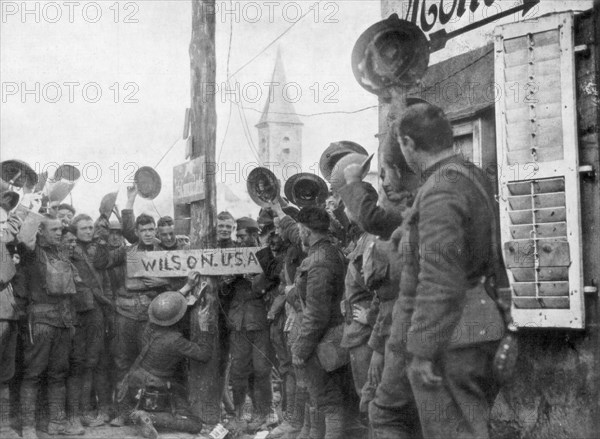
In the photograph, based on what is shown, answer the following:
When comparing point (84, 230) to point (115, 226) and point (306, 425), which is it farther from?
point (306, 425)

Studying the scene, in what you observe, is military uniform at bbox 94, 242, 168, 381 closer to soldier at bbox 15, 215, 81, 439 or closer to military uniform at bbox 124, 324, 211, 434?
military uniform at bbox 124, 324, 211, 434

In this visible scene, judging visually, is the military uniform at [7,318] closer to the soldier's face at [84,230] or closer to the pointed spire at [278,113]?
the soldier's face at [84,230]

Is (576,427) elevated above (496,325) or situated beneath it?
situated beneath

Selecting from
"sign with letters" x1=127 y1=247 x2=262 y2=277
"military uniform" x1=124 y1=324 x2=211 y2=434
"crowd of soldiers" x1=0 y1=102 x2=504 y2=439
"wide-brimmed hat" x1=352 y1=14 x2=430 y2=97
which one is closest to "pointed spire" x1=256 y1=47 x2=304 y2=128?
"crowd of soldiers" x1=0 y1=102 x2=504 y2=439

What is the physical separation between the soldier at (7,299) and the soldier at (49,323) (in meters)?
0.18

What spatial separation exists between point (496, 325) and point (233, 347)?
428cm

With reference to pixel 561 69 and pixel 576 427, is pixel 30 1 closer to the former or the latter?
pixel 561 69

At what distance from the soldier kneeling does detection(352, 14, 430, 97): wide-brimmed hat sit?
10.8ft

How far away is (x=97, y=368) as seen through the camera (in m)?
7.77

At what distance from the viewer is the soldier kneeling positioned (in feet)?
23.3

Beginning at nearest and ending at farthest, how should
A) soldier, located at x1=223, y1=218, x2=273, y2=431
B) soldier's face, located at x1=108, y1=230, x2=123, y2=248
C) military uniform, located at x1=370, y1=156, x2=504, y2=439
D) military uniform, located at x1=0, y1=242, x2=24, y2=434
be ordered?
military uniform, located at x1=370, y1=156, x2=504, y2=439, military uniform, located at x1=0, y1=242, x2=24, y2=434, soldier, located at x1=223, y1=218, x2=273, y2=431, soldier's face, located at x1=108, y1=230, x2=123, y2=248

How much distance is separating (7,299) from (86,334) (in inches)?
44.7

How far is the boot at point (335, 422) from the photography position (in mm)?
5863

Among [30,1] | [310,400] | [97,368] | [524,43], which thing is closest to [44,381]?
[97,368]
